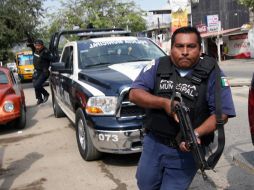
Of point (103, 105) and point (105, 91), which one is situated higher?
point (105, 91)

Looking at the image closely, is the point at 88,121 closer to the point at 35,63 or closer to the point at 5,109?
the point at 5,109

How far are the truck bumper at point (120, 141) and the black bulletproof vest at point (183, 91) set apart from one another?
241 cm

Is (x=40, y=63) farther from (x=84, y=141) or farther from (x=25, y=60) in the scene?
(x=25, y=60)

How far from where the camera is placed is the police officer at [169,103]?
280 centimetres

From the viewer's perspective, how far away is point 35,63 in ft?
38.3

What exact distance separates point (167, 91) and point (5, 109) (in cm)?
610

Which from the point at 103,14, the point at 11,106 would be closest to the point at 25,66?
the point at 103,14

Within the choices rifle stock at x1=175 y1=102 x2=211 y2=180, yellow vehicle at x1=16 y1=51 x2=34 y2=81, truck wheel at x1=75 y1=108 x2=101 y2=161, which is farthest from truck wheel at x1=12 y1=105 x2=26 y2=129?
yellow vehicle at x1=16 y1=51 x2=34 y2=81

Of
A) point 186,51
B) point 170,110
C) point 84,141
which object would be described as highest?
point 186,51

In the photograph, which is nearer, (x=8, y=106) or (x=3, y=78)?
(x=8, y=106)

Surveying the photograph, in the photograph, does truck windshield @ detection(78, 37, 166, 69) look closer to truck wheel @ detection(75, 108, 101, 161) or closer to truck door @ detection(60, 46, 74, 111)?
truck door @ detection(60, 46, 74, 111)

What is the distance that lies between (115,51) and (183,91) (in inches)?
176

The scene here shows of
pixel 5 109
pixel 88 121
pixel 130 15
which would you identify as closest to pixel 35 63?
pixel 5 109

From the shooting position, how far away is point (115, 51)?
716 centimetres
